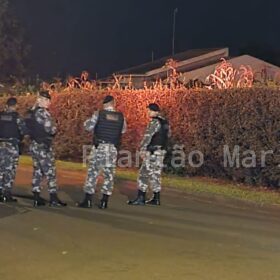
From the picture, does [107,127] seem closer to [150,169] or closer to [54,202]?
[150,169]

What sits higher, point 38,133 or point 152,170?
point 38,133

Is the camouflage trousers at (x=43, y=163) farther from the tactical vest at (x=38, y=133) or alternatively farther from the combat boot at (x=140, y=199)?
the combat boot at (x=140, y=199)

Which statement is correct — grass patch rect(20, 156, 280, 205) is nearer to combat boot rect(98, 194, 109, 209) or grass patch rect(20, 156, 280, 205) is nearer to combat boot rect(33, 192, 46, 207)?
combat boot rect(98, 194, 109, 209)

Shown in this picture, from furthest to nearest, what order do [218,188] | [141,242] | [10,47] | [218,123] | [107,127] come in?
[10,47] < [218,123] < [218,188] < [107,127] < [141,242]

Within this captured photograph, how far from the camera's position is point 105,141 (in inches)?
454

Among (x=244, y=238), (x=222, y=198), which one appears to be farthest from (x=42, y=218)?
(x=222, y=198)

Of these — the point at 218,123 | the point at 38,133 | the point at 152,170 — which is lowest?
the point at 152,170

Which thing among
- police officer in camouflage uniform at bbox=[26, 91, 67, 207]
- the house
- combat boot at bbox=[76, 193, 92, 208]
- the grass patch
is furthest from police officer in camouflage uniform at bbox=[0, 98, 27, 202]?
the house

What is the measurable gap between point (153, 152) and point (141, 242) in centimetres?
356

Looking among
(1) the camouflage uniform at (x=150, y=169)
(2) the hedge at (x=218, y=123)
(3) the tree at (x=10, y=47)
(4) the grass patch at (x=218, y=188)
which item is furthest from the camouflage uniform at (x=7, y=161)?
(3) the tree at (x=10, y=47)

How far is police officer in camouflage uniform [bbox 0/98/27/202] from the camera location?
1234 cm

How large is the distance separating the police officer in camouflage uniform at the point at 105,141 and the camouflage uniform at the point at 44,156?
61 cm

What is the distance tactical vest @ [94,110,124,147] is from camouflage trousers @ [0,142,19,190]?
1.85 metres

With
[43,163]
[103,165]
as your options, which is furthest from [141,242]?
[43,163]
